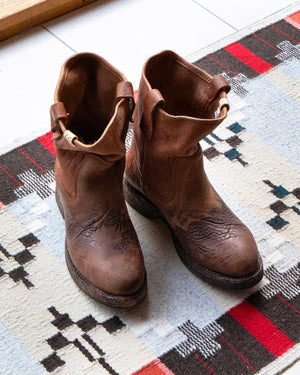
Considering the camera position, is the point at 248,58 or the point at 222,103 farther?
the point at 248,58

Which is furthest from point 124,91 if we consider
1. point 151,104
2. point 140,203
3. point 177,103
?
point 140,203

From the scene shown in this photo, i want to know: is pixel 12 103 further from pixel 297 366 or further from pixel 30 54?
pixel 297 366

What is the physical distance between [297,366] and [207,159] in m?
0.51

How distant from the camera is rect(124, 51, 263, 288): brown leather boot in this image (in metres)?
1.04

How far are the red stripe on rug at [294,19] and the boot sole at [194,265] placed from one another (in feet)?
2.66

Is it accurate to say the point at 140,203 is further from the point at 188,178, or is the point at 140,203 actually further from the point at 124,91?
the point at 124,91

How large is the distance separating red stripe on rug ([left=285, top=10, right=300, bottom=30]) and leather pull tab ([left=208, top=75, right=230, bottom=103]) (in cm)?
79

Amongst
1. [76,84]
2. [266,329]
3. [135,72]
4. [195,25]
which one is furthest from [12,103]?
[266,329]

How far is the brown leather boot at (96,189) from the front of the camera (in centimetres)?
101

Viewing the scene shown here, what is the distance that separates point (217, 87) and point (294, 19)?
835mm

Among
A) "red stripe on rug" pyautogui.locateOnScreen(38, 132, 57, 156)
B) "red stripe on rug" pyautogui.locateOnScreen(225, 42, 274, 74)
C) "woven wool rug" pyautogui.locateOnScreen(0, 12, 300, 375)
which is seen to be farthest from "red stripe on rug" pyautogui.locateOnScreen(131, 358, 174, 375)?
"red stripe on rug" pyautogui.locateOnScreen(225, 42, 274, 74)

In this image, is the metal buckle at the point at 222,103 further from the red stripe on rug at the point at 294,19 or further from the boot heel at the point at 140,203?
the red stripe on rug at the point at 294,19

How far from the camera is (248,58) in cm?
160

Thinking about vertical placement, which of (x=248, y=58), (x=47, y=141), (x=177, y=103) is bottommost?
(x=47, y=141)
